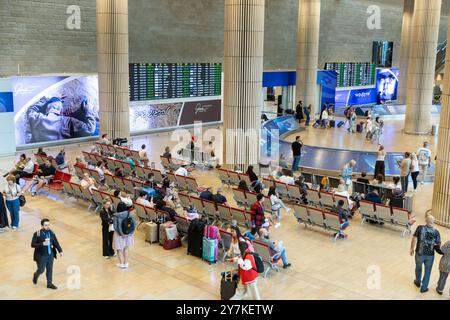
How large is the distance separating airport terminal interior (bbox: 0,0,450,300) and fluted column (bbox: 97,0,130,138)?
0.06 metres

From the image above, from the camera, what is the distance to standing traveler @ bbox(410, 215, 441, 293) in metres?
9.16

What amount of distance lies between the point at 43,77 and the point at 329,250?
16450 millimetres

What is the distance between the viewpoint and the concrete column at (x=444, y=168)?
1357 centimetres

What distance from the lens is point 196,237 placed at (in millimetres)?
10977

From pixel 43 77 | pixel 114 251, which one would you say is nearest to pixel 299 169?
pixel 114 251

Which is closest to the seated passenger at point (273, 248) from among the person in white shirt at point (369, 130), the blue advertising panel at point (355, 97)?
the person in white shirt at point (369, 130)

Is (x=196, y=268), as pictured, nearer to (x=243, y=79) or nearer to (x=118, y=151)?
(x=243, y=79)

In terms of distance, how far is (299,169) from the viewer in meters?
19.6

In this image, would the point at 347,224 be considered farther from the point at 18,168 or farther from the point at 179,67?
the point at 179,67

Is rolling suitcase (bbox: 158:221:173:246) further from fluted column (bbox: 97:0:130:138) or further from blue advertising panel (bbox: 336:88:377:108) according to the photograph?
blue advertising panel (bbox: 336:88:377:108)

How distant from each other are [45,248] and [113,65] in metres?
14.3

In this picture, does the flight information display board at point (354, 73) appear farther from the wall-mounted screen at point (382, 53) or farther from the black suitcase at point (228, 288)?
the black suitcase at point (228, 288)

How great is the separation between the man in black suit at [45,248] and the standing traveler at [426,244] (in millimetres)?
6369

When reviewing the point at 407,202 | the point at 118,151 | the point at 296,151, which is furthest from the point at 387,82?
the point at 407,202
